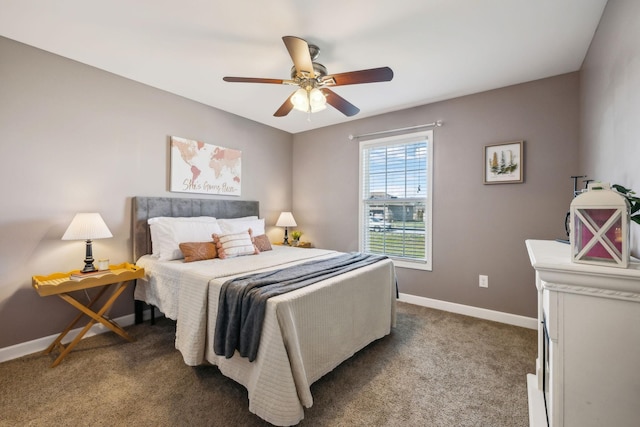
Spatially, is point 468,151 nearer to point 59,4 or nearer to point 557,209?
point 557,209

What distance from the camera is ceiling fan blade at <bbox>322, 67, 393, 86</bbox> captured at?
1866 mm

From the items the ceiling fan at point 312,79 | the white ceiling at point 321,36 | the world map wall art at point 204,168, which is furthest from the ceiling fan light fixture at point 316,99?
the world map wall art at point 204,168

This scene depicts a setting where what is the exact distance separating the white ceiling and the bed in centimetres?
143

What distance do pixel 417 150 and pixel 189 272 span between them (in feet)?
9.63

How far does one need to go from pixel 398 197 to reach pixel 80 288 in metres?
3.42

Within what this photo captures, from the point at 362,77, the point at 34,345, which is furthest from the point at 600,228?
the point at 34,345

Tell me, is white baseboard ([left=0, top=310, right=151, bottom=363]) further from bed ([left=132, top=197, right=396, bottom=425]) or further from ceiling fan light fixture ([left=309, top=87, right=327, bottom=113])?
ceiling fan light fixture ([left=309, top=87, right=327, bottom=113])

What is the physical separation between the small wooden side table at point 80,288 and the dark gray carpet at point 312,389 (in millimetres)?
Answer: 113

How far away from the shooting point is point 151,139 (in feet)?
9.95

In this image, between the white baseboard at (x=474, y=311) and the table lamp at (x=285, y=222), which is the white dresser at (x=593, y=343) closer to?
the white baseboard at (x=474, y=311)

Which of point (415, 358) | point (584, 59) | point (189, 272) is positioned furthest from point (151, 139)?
point (584, 59)

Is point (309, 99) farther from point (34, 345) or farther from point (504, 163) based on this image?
point (34, 345)

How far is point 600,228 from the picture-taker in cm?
98

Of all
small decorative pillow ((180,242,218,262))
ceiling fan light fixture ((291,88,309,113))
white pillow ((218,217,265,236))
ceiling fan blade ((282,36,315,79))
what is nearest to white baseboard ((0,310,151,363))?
small decorative pillow ((180,242,218,262))
